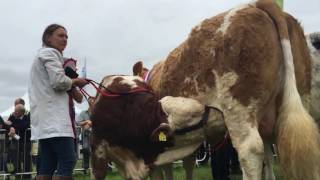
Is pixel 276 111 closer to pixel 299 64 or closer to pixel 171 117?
pixel 299 64

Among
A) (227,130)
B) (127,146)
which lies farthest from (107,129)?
(227,130)

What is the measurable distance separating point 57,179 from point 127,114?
1018mm

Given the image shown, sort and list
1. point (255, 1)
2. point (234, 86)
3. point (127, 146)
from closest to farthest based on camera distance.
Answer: point (234, 86) → point (255, 1) → point (127, 146)

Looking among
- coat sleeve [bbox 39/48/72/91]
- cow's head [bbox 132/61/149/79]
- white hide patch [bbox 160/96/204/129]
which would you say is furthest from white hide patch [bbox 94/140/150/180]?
cow's head [bbox 132/61/149/79]

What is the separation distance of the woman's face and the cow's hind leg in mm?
2106

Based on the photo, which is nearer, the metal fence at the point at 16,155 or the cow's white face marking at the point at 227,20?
the cow's white face marking at the point at 227,20

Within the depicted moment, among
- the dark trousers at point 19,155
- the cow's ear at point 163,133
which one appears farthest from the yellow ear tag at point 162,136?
the dark trousers at point 19,155

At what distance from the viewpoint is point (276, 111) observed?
17.8 feet

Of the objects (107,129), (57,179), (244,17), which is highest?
(244,17)

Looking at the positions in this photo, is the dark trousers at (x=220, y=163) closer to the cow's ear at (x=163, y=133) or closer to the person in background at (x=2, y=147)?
the cow's ear at (x=163, y=133)

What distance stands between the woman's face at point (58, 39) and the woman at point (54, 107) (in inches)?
3.0

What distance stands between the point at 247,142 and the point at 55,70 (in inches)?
83.8

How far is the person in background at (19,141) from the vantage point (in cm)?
1276

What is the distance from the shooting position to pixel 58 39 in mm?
6012
